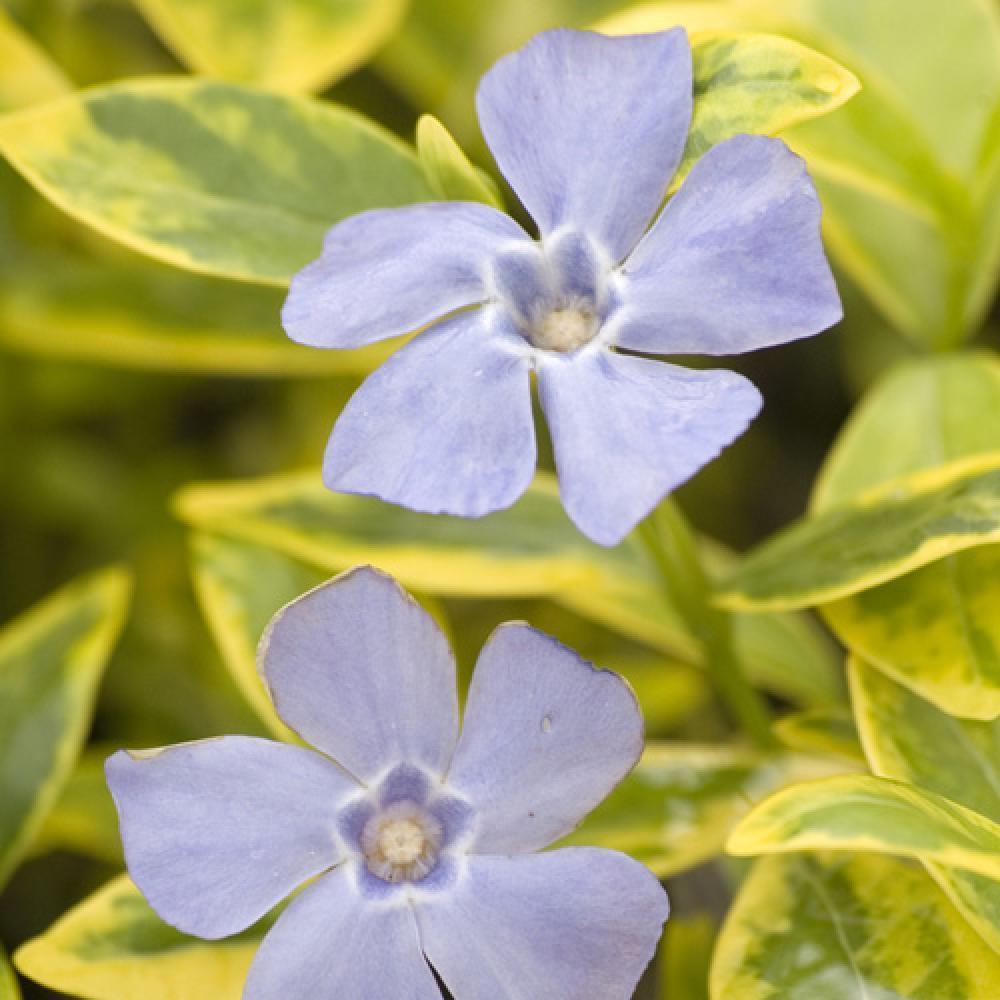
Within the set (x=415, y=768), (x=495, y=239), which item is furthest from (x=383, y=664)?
(x=495, y=239)

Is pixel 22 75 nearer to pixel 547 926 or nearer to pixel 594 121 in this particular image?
pixel 594 121

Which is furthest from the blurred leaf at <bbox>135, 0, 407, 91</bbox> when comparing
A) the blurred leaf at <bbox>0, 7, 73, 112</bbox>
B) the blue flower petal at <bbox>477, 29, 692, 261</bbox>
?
the blue flower petal at <bbox>477, 29, 692, 261</bbox>

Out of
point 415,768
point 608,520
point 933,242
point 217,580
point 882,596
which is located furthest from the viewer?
point 933,242

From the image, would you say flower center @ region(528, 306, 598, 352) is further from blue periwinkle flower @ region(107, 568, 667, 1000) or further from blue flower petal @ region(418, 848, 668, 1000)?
blue flower petal @ region(418, 848, 668, 1000)

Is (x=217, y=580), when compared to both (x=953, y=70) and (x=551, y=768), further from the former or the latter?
(x=953, y=70)

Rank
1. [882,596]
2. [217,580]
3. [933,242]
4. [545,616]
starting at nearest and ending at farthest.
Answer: [882,596]
[217,580]
[933,242]
[545,616]

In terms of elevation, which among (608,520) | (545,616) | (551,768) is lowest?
(545,616)

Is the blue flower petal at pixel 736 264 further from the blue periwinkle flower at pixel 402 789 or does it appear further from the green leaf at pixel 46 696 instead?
the green leaf at pixel 46 696
